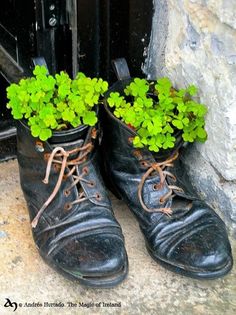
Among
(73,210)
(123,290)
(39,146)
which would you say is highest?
(39,146)

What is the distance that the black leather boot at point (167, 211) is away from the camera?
131cm

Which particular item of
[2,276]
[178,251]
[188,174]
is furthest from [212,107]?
[2,276]

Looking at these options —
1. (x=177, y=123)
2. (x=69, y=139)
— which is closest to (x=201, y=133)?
(x=177, y=123)

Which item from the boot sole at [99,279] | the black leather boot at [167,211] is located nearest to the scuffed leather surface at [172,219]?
the black leather boot at [167,211]

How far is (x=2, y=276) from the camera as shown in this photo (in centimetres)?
133

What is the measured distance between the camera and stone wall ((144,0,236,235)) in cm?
133

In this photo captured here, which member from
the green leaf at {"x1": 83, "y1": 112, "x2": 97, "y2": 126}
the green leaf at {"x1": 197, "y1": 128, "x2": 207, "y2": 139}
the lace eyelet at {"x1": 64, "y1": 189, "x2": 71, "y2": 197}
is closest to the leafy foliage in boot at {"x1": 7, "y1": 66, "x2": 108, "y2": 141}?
the green leaf at {"x1": 83, "y1": 112, "x2": 97, "y2": 126}

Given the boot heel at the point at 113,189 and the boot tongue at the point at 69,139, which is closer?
the boot tongue at the point at 69,139

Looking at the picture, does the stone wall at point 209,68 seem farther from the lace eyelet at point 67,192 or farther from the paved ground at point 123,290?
the lace eyelet at point 67,192

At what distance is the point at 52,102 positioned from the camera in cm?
133

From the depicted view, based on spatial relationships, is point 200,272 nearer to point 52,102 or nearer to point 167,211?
point 167,211

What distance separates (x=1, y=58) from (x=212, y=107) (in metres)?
0.62

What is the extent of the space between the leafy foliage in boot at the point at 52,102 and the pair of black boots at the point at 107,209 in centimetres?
3

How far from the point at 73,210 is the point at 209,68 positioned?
0.42m
